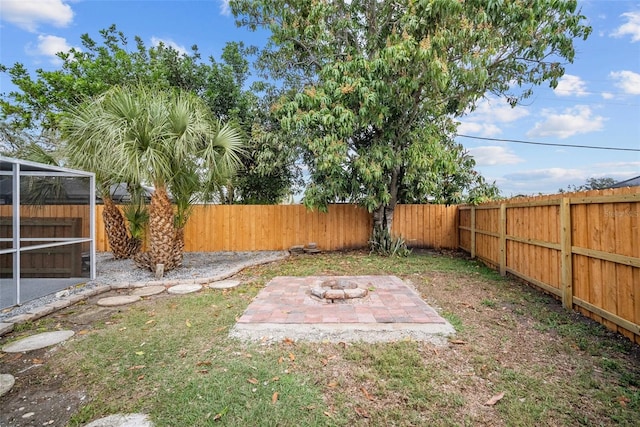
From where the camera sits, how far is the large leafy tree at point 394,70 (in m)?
5.57

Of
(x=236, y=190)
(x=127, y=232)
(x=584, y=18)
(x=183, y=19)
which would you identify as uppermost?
(x=183, y=19)

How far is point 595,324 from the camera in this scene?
3.22 m

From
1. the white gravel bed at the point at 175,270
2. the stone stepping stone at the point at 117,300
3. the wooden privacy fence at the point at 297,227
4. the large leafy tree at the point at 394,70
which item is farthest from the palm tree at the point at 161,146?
the wooden privacy fence at the point at 297,227

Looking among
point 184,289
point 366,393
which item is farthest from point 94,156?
point 366,393

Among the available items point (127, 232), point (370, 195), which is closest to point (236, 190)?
point (127, 232)

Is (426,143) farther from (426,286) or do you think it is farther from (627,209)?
(627,209)

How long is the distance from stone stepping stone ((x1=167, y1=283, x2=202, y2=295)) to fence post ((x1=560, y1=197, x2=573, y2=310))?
17.0 feet

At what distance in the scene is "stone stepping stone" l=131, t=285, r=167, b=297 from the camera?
4605mm

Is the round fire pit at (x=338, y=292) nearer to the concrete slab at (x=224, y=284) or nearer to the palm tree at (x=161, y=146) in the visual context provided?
the concrete slab at (x=224, y=284)

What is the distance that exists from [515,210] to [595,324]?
254 centimetres

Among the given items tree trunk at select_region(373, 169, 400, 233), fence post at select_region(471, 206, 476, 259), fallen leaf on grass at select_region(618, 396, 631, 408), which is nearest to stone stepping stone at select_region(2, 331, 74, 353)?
fallen leaf on grass at select_region(618, 396, 631, 408)

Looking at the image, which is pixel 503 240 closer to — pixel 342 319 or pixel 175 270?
pixel 342 319

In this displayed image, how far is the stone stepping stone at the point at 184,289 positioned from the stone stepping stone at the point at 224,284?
0.23 meters

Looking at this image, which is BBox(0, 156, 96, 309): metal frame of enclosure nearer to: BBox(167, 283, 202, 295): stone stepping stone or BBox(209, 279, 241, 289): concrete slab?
BBox(167, 283, 202, 295): stone stepping stone
